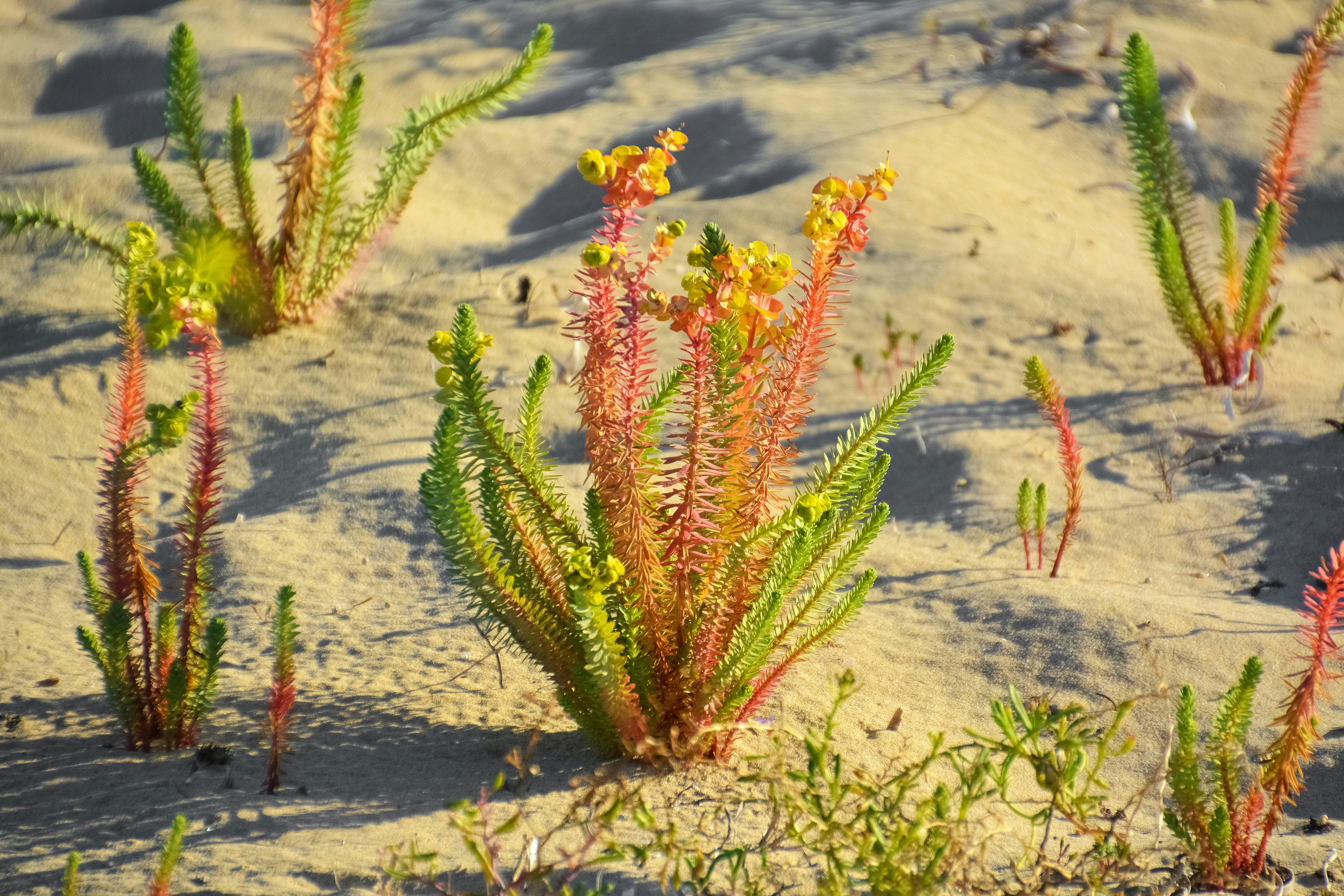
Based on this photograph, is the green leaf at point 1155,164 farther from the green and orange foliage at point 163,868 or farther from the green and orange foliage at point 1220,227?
the green and orange foliage at point 163,868

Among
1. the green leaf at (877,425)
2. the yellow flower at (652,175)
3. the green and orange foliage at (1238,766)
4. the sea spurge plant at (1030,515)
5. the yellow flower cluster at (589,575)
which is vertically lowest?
the sea spurge plant at (1030,515)

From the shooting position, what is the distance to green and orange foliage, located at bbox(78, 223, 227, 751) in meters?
1.87

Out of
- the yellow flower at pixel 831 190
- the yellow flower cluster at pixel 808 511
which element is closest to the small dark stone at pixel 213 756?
the yellow flower cluster at pixel 808 511

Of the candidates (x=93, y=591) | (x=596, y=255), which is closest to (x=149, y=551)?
(x=93, y=591)

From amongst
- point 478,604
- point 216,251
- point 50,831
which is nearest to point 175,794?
point 50,831

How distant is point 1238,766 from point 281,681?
164 cm

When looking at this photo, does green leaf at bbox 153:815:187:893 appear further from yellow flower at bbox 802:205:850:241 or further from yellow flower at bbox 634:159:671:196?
yellow flower at bbox 802:205:850:241

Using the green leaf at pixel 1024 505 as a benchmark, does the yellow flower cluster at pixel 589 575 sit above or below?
above

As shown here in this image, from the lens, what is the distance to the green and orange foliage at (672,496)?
1.79m

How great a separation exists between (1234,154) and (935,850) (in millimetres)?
5180

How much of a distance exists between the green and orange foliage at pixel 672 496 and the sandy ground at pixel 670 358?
29 centimetres

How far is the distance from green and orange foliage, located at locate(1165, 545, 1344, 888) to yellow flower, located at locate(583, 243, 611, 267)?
1142 mm

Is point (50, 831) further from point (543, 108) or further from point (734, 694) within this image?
point (543, 108)

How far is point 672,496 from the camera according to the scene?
198cm
